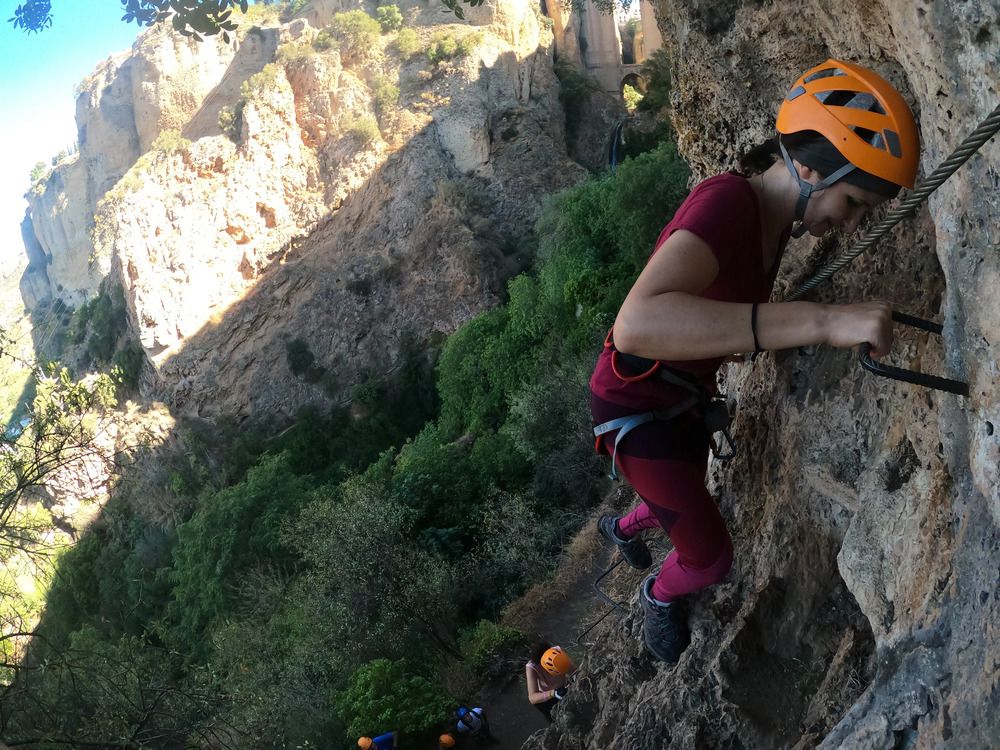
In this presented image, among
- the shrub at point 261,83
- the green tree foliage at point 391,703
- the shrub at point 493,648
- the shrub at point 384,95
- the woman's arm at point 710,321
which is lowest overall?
the shrub at point 493,648

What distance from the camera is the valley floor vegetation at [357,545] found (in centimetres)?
748

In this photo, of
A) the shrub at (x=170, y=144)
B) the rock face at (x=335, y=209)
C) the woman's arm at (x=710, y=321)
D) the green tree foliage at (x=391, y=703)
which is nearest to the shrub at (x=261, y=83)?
the rock face at (x=335, y=209)

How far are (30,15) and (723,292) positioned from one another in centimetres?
394

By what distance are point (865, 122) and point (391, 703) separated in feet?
26.6

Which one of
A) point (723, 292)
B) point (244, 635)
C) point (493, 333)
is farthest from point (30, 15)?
point (493, 333)

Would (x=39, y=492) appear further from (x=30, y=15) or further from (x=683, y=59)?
(x=683, y=59)

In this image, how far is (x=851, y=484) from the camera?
8.69 feet

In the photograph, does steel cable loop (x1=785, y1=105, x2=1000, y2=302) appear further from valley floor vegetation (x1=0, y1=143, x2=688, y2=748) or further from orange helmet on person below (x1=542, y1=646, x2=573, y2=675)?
orange helmet on person below (x1=542, y1=646, x2=573, y2=675)

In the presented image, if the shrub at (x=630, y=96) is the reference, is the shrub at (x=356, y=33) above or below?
above

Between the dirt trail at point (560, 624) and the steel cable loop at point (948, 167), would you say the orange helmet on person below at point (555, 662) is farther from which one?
the steel cable loop at point (948, 167)

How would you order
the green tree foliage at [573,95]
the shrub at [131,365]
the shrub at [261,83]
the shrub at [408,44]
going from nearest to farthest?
1. the shrub at [131,365]
2. the shrub at [261,83]
3. the shrub at [408,44]
4. the green tree foliage at [573,95]

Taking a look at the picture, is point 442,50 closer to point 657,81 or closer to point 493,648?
point 657,81

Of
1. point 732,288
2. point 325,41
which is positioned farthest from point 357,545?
point 325,41

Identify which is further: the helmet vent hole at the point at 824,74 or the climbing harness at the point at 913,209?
the helmet vent hole at the point at 824,74
